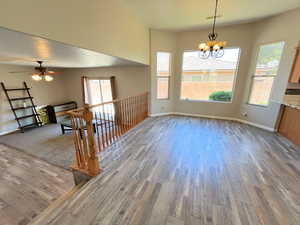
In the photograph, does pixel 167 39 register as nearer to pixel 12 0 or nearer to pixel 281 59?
pixel 281 59

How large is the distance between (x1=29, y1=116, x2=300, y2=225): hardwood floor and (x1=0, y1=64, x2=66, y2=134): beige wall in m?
4.87

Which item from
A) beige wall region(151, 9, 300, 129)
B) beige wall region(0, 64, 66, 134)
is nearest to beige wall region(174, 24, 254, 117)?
beige wall region(151, 9, 300, 129)

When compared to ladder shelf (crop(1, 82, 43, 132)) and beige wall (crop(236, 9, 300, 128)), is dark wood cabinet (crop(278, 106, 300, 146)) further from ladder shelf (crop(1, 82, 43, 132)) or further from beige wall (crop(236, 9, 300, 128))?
ladder shelf (crop(1, 82, 43, 132))

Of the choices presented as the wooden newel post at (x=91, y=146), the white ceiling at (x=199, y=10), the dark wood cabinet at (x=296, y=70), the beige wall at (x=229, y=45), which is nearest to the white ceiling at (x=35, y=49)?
the wooden newel post at (x=91, y=146)

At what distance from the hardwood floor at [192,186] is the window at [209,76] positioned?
7.08 feet

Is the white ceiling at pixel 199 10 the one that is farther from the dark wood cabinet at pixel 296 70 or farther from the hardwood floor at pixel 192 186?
the hardwood floor at pixel 192 186

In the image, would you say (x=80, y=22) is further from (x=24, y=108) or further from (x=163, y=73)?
(x=24, y=108)

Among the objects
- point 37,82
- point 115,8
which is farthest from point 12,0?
point 37,82

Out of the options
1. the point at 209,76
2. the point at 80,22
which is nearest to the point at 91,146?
the point at 80,22

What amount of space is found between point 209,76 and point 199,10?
86.3 inches

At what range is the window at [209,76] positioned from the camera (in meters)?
4.44

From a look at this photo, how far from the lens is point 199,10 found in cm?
318

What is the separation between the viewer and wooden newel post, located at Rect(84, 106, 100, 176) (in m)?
1.86

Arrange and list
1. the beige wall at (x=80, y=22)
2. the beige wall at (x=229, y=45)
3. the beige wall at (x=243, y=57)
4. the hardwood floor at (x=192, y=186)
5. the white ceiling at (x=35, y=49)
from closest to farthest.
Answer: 1. the beige wall at (x=80, y=22)
2. the hardwood floor at (x=192, y=186)
3. the white ceiling at (x=35, y=49)
4. the beige wall at (x=243, y=57)
5. the beige wall at (x=229, y=45)
